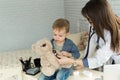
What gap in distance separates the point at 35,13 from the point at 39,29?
0.25 metres

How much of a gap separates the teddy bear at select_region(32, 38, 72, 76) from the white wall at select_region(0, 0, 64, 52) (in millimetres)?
1580

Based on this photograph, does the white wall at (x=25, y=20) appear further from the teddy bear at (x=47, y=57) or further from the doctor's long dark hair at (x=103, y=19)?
the doctor's long dark hair at (x=103, y=19)

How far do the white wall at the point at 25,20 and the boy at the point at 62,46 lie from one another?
1.52 m

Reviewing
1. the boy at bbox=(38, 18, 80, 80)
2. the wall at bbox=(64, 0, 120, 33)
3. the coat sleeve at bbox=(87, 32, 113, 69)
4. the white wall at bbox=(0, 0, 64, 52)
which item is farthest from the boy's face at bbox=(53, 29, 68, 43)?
the white wall at bbox=(0, 0, 64, 52)

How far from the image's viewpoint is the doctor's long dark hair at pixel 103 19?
1446 millimetres

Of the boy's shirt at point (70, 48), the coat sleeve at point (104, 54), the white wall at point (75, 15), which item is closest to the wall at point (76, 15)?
the white wall at point (75, 15)

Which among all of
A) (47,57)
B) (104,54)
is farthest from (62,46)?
(104,54)

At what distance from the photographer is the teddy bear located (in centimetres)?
148

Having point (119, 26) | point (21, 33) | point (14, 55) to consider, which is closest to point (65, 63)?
point (119, 26)

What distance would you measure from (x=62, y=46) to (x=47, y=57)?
18 centimetres

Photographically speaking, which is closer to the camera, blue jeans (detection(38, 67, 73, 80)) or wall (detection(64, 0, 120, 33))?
blue jeans (detection(38, 67, 73, 80))

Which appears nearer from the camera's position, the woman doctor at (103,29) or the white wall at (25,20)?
the woman doctor at (103,29)

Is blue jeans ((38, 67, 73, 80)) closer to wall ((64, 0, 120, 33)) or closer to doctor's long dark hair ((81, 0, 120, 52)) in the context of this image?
doctor's long dark hair ((81, 0, 120, 52))

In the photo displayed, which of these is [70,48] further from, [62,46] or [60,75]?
[60,75]
